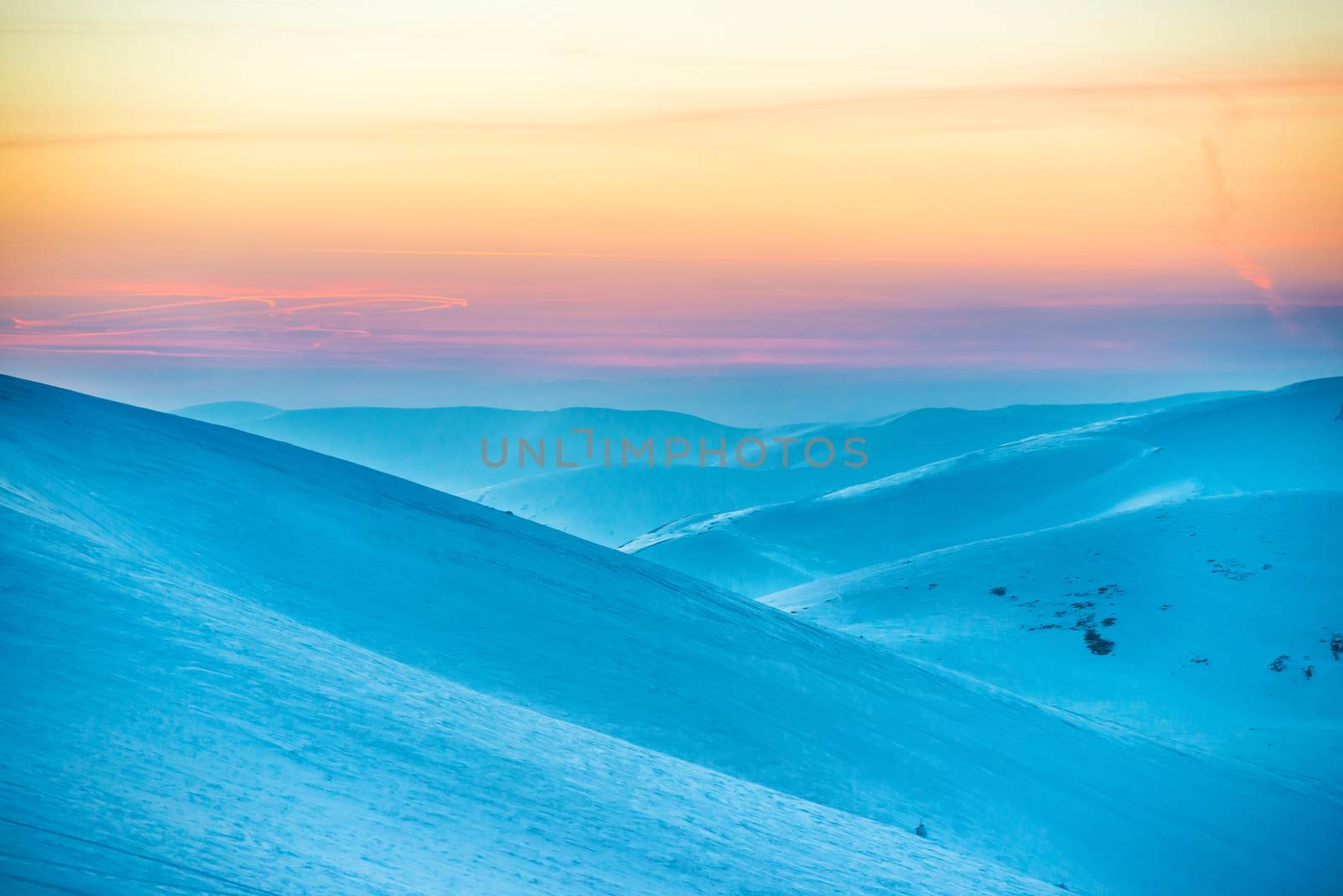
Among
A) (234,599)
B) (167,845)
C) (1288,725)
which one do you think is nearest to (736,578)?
(1288,725)

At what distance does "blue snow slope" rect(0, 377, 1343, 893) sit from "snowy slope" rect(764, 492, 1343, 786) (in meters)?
7.06

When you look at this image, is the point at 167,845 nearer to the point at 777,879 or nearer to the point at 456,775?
the point at 456,775

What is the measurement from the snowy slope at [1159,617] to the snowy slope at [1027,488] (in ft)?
67.6

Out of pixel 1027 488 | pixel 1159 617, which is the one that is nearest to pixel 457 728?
pixel 1159 617

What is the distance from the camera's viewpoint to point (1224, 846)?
627 inches

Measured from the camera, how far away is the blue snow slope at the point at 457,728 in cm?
613

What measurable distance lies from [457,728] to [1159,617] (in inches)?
1091

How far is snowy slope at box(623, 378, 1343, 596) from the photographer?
2489 inches

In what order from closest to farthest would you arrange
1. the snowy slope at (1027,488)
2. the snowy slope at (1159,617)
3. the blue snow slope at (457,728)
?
the blue snow slope at (457,728) < the snowy slope at (1159,617) < the snowy slope at (1027,488)

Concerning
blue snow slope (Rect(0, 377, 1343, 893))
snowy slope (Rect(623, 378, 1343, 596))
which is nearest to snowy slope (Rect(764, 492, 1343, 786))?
blue snow slope (Rect(0, 377, 1343, 893))

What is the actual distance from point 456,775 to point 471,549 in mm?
7188

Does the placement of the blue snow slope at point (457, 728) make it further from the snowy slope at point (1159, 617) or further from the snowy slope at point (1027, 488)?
the snowy slope at point (1027, 488)

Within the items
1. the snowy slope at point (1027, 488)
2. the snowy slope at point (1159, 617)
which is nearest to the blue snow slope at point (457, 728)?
the snowy slope at point (1159, 617)

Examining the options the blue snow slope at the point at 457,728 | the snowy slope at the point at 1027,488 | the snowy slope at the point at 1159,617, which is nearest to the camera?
the blue snow slope at the point at 457,728
